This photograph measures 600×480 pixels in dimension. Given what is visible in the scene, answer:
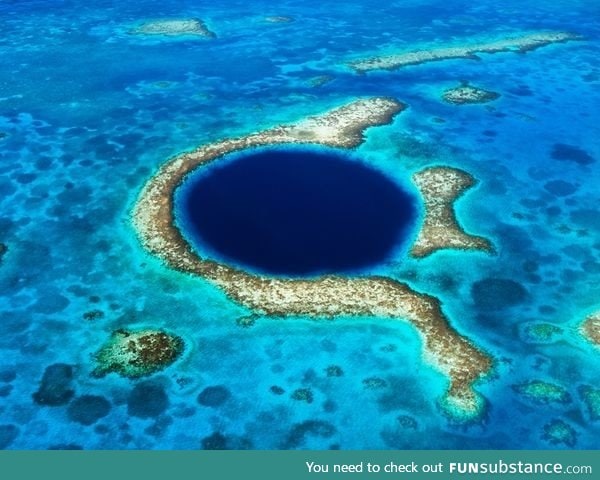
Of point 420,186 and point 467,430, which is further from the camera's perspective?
point 420,186

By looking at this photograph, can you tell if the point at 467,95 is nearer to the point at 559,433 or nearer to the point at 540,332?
the point at 540,332

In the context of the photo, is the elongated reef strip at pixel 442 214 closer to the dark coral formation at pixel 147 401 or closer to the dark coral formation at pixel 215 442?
the dark coral formation at pixel 215 442

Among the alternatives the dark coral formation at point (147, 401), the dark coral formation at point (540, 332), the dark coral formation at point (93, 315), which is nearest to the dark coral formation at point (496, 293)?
the dark coral formation at point (540, 332)

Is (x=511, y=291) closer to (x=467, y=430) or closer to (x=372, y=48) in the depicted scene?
(x=467, y=430)

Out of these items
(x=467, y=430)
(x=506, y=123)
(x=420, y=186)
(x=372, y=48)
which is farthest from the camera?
(x=372, y=48)

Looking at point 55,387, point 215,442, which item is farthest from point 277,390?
point 55,387

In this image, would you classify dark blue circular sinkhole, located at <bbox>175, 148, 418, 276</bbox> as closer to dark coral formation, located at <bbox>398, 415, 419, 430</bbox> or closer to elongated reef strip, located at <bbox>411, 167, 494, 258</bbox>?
elongated reef strip, located at <bbox>411, 167, 494, 258</bbox>

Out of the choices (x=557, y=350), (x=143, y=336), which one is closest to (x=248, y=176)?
(x=143, y=336)
